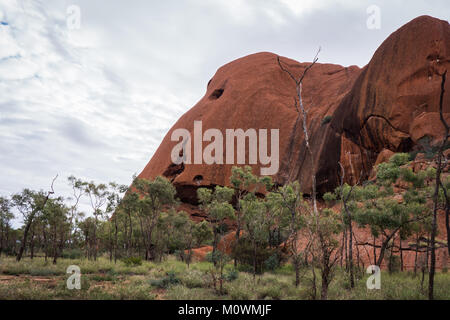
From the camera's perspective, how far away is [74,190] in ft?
69.0

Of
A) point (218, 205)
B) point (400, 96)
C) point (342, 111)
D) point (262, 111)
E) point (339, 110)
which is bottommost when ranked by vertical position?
point (218, 205)

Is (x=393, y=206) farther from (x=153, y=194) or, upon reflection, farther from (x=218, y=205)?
(x=153, y=194)

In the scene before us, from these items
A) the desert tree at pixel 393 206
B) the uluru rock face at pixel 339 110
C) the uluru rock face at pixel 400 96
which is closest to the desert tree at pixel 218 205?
the uluru rock face at pixel 339 110

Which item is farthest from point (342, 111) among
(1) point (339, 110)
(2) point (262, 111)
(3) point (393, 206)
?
(3) point (393, 206)

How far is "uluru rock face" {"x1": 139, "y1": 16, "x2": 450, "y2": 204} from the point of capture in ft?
76.4

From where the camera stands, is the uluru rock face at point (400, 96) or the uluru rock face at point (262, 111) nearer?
the uluru rock face at point (400, 96)

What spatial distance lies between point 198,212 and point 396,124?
91.0ft

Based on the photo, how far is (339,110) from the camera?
1208 inches

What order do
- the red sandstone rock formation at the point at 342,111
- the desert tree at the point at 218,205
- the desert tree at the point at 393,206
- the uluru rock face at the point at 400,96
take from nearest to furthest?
the desert tree at the point at 393,206, the desert tree at the point at 218,205, the uluru rock face at the point at 400,96, the red sandstone rock formation at the point at 342,111

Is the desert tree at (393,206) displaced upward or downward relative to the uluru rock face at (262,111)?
downward

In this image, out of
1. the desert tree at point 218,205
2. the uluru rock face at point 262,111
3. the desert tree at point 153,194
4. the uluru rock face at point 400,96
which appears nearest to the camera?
the desert tree at point 218,205

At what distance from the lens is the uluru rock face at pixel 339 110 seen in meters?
23.3

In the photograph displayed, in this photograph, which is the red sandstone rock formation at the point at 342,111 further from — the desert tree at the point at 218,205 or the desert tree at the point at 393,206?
the desert tree at the point at 218,205
